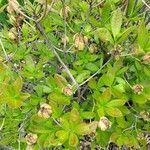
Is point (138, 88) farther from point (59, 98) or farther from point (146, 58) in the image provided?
point (59, 98)

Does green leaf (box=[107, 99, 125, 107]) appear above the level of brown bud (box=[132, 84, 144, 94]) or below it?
below

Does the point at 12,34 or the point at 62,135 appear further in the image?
the point at 12,34

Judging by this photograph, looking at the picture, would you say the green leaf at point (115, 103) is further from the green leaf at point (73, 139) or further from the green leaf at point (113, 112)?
the green leaf at point (73, 139)

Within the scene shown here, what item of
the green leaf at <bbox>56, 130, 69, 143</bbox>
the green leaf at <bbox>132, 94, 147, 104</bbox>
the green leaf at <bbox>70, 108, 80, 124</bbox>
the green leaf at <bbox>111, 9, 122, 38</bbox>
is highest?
the green leaf at <bbox>111, 9, 122, 38</bbox>

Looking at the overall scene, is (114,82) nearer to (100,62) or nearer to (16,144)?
(100,62)

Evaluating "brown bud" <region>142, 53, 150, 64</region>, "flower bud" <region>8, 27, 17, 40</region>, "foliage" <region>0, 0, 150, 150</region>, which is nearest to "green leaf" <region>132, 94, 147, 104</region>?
"foliage" <region>0, 0, 150, 150</region>

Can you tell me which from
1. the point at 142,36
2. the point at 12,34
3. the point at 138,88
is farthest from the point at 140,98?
the point at 12,34

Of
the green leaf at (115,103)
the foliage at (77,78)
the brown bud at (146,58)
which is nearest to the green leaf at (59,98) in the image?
the foliage at (77,78)

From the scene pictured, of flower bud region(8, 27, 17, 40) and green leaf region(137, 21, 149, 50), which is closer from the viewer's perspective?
green leaf region(137, 21, 149, 50)

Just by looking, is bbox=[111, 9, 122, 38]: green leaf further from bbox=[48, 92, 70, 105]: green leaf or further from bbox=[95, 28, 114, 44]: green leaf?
bbox=[48, 92, 70, 105]: green leaf
